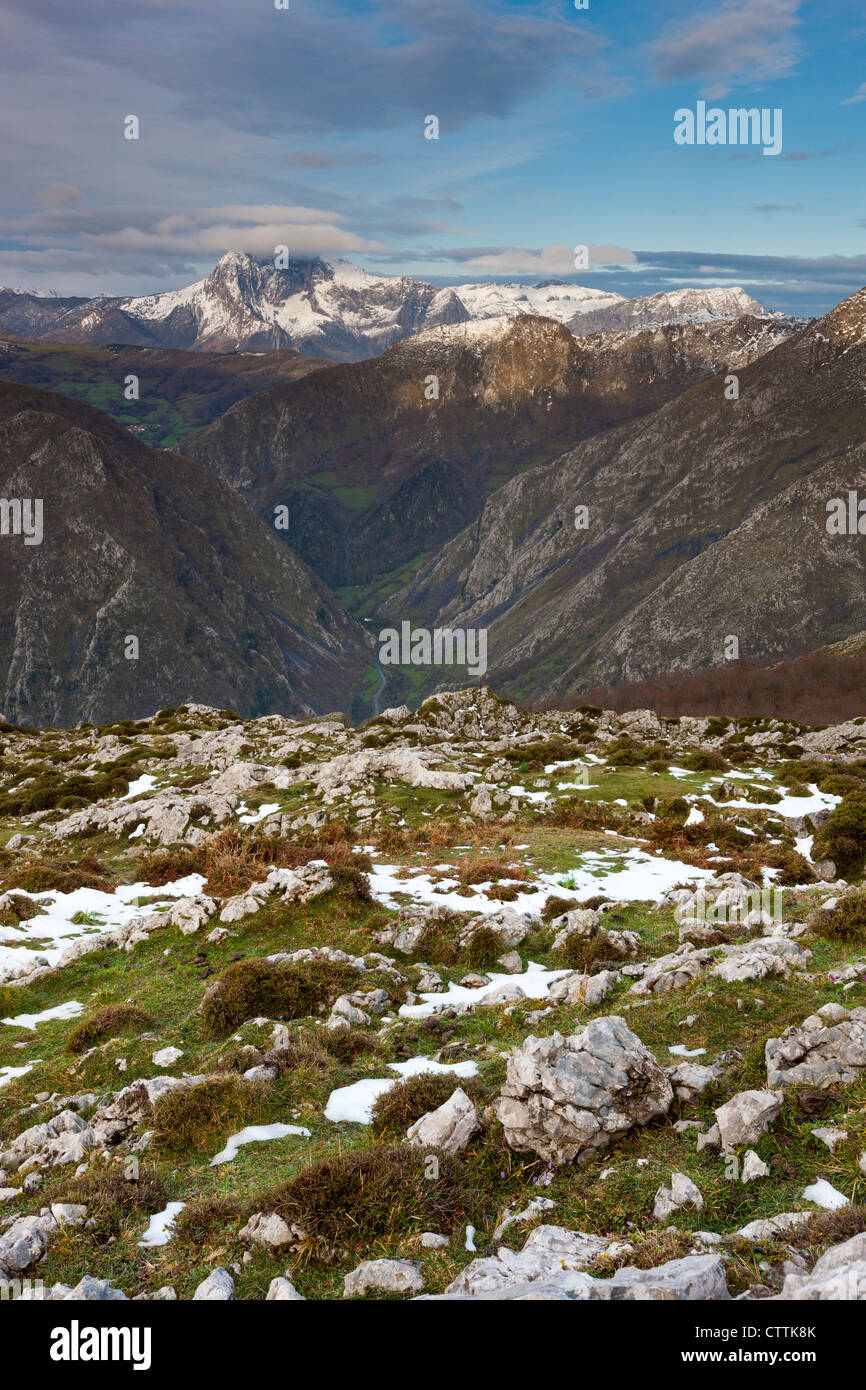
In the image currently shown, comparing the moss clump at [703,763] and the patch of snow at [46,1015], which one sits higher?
the moss clump at [703,763]

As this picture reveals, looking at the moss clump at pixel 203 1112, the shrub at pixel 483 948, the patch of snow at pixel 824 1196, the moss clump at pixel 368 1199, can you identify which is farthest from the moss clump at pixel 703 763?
the moss clump at pixel 368 1199

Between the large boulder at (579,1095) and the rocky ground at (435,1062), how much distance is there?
0.12 ft

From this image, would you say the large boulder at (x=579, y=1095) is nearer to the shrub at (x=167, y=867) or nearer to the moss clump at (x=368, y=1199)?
the moss clump at (x=368, y=1199)

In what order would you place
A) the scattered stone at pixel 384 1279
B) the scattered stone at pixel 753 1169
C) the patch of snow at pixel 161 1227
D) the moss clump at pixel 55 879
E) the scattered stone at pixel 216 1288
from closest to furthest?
1. the scattered stone at pixel 384 1279
2. the scattered stone at pixel 216 1288
3. the scattered stone at pixel 753 1169
4. the patch of snow at pixel 161 1227
5. the moss clump at pixel 55 879

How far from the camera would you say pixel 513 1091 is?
10383 millimetres

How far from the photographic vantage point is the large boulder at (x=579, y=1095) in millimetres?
9805

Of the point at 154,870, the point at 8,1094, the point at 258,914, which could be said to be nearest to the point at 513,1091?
the point at 8,1094

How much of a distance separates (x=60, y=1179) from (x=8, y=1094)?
3.71 meters
